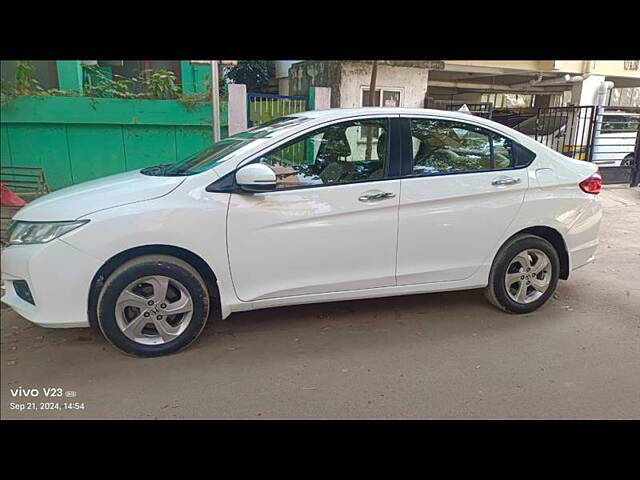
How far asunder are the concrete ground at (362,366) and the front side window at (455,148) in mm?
1260

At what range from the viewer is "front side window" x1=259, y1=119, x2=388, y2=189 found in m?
3.28

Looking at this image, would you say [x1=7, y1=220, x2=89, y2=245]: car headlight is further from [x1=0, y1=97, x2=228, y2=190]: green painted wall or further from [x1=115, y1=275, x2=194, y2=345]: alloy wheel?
[x1=0, y1=97, x2=228, y2=190]: green painted wall

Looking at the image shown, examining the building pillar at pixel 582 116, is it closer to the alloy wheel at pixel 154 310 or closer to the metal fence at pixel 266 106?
the metal fence at pixel 266 106

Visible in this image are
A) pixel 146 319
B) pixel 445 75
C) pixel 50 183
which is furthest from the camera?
pixel 445 75

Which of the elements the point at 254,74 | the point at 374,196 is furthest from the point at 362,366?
the point at 254,74

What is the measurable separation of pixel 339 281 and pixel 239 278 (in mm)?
734

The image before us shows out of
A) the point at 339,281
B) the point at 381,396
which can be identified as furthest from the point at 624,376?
the point at 339,281

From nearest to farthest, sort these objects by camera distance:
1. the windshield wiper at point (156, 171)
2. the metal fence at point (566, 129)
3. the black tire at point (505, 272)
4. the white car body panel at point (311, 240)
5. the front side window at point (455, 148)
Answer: the white car body panel at point (311, 240) → the windshield wiper at point (156, 171) → the front side window at point (455, 148) → the black tire at point (505, 272) → the metal fence at point (566, 129)

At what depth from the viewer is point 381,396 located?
281 centimetres

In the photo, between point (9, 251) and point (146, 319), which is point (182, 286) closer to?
point (146, 319)

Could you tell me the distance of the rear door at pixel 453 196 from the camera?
11.4ft

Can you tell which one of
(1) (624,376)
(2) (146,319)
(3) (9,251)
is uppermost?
(3) (9,251)

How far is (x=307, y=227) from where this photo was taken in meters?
3.21

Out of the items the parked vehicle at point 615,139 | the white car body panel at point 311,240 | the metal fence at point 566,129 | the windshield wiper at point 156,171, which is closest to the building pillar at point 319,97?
the windshield wiper at point 156,171
